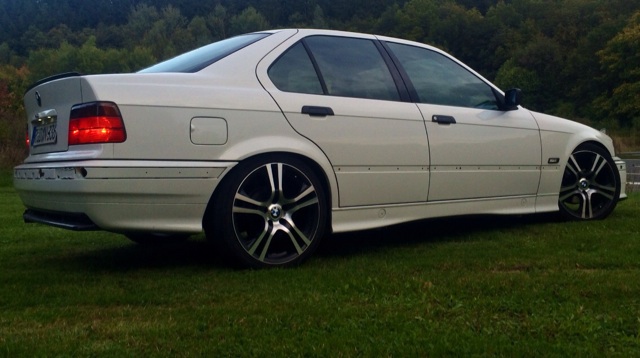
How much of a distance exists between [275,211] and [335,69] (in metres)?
1.15

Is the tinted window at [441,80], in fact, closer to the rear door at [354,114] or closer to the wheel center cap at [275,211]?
the rear door at [354,114]

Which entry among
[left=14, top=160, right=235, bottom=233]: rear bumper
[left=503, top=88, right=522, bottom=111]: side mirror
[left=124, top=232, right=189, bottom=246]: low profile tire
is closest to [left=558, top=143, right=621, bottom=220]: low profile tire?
[left=503, top=88, right=522, bottom=111]: side mirror

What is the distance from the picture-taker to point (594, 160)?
6.16m

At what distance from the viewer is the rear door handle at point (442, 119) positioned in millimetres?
5020

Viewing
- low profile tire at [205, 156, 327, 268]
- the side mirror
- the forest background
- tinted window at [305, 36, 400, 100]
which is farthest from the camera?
the forest background

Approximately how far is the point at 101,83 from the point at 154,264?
127 cm

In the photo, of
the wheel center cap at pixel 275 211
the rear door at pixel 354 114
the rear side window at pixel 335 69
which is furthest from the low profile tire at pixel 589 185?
the wheel center cap at pixel 275 211

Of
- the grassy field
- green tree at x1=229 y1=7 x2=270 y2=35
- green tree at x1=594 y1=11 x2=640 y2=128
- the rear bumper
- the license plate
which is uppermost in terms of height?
the license plate

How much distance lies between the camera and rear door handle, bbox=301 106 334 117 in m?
4.39

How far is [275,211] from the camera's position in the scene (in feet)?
13.8

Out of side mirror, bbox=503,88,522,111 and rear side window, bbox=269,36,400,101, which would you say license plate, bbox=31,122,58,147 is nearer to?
rear side window, bbox=269,36,400,101

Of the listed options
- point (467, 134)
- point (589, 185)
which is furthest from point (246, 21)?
point (467, 134)

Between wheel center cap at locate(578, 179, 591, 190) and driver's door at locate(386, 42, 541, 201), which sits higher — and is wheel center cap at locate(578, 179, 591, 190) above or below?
below

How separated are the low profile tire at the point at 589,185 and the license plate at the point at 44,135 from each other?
410 cm
